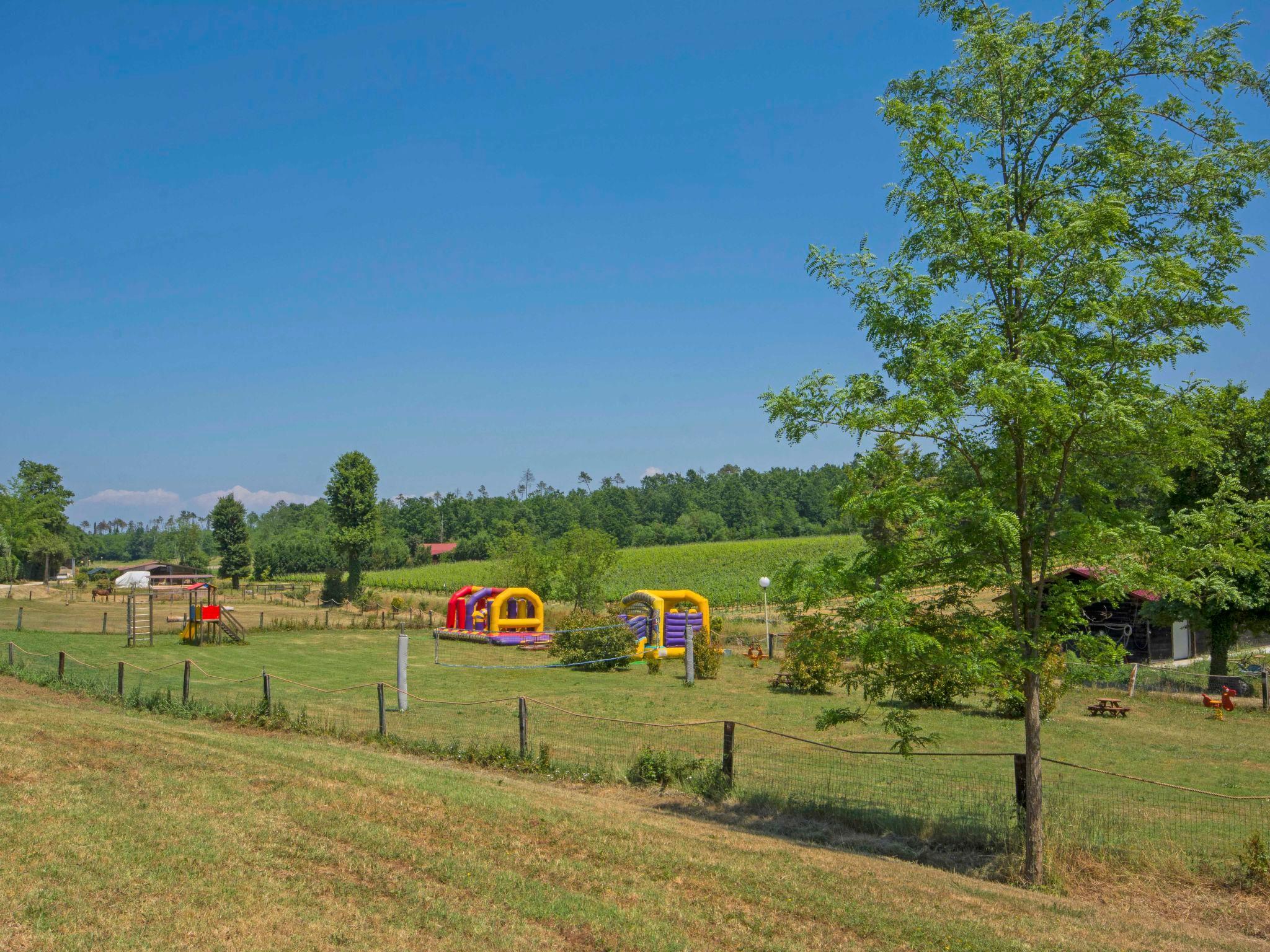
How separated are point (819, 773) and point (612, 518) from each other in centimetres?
12394

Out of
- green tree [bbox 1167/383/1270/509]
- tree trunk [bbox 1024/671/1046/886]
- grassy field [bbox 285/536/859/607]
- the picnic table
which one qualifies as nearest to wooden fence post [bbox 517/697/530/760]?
tree trunk [bbox 1024/671/1046/886]

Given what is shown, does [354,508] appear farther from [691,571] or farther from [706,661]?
[706,661]

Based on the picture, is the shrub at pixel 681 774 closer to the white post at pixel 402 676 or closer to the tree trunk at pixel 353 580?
the white post at pixel 402 676

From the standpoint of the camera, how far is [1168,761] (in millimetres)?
16266

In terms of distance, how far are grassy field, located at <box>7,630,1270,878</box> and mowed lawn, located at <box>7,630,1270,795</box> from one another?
8cm

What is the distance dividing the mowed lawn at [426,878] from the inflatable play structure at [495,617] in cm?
2578

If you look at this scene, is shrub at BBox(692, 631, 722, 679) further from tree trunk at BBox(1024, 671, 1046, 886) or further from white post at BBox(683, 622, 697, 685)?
tree trunk at BBox(1024, 671, 1046, 886)

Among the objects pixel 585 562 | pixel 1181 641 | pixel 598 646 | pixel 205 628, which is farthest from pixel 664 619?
pixel 1181 641

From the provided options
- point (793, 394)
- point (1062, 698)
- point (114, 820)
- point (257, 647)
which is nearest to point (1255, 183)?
point (793, 394)

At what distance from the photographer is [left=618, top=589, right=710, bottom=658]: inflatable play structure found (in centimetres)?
3108

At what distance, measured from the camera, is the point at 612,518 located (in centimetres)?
13725

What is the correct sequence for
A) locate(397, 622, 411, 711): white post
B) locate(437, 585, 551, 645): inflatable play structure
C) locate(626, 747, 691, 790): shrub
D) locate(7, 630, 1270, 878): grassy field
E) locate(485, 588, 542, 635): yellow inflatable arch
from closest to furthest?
1. locate(7, 630, 1270, 878): grassy field
2. locate(626, 747, 691, 790): shrub
3. locate(397, 622, 411, 711): white post
4. locate(437, 585, 551, 645): inflatable play structure
5. locate(485, 588, 542, 635): yellow inflatable arch

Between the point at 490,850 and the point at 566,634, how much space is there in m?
Answer: 21.2

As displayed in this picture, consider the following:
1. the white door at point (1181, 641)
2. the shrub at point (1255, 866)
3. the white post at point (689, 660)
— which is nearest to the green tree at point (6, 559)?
the white post at point (689, 660)
